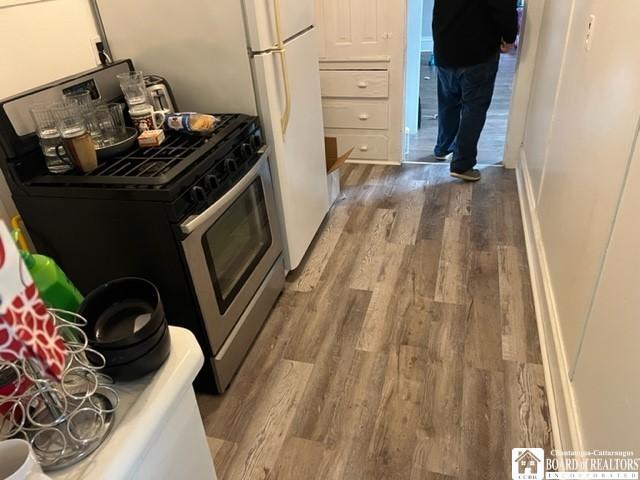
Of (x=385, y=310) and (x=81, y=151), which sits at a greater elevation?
(x=81, y=151)

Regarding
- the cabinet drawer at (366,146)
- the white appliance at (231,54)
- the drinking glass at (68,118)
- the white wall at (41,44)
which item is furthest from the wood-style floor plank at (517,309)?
the white wall at (41,44)

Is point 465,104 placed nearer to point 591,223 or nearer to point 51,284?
A: point 591,223

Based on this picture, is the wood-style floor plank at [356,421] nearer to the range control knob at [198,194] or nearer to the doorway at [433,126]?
the range control knob at [198,194]

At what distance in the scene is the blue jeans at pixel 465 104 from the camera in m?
2.89

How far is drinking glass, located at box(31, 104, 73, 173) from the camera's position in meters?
1.43

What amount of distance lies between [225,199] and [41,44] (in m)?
0.84

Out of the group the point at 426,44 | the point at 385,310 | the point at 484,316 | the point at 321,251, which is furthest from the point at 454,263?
the point at 426,44

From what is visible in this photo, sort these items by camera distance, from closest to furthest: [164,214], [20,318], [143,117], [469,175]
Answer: [20,318] < [164,214] < [143,117] < [469,175]

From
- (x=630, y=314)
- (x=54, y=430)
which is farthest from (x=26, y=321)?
(x=630, y=314)

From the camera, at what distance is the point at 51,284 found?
0.94m

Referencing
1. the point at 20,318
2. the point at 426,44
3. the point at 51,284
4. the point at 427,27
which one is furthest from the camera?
the point at 426,44

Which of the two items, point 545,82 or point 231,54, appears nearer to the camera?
point 231,54

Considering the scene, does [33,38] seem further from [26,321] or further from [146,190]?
[26,321]

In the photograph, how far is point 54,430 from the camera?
0.70 m
